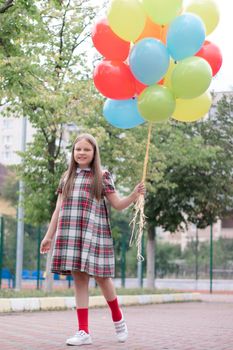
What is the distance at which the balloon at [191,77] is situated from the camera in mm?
6551

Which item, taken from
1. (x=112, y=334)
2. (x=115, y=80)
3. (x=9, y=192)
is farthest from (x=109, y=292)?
(x=9, y=192)

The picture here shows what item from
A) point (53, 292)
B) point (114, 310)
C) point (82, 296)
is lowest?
point (53, 292)

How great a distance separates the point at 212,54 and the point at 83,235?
2365mm

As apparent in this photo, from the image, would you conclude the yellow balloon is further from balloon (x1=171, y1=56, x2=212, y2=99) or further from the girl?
the girl

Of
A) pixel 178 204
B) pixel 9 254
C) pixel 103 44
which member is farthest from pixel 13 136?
pixel 103 44

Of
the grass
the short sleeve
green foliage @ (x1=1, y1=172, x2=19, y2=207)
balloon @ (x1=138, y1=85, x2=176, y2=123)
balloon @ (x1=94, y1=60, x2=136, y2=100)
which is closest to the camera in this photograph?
the short sleeve

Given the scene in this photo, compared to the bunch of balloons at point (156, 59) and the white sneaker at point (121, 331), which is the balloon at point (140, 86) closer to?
the bunch of balloons at point (156, 59)

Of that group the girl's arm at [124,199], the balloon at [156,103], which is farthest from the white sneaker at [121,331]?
the balloon at [156,103]

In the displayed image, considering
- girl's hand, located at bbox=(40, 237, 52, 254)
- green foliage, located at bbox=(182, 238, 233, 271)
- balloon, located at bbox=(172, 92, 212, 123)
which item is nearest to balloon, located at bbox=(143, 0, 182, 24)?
balloon, located at bbox=(172, 92, 212, 123)

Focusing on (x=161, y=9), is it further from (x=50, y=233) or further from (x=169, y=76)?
(x=50, y=233)

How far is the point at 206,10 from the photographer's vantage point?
23.2 ft

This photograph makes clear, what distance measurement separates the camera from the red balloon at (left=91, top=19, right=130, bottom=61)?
6.93m

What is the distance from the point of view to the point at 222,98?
838 inches

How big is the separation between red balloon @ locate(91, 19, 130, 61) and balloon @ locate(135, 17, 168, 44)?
0.56ft
